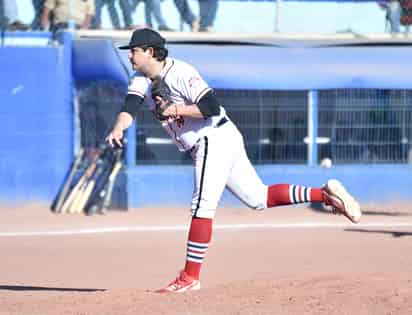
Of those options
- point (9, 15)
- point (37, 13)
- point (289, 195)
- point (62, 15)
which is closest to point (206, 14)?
point (62, 15)

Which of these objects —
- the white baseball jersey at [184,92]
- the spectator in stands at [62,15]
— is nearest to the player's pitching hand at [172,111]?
the white baseball jersey at [184,92]

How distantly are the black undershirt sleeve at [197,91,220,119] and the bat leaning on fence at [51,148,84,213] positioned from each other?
28.5 ft

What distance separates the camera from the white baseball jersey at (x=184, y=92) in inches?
295

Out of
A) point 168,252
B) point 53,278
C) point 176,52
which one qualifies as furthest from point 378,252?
point 176,52

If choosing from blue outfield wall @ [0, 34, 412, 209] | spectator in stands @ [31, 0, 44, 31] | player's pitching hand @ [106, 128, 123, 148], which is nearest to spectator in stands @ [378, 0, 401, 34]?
blue outfield wall @ [0, 34, 412, 209]

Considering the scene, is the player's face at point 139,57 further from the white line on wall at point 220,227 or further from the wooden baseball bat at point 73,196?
the wooden baseball bat at point 73,196

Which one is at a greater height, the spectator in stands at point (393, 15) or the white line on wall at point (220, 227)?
the spectator in stands at point (393, 15)

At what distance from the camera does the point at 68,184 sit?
52.5 feet

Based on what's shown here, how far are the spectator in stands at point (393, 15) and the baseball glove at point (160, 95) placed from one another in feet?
36.4

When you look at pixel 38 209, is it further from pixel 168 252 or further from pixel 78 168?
pixel 168 252

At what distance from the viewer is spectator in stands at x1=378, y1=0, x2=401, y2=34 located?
18.0 m

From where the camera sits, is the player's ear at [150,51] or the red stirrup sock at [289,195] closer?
the player's ear at [150,51]

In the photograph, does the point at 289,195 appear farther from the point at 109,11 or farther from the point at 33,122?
the point at 109,11

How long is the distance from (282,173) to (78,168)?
10.4ft
